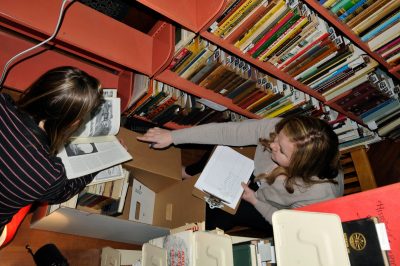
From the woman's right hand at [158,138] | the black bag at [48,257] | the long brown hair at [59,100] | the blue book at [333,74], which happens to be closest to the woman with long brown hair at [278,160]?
the woman's right hand at [158,138]

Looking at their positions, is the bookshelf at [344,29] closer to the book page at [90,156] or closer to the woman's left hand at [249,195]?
the woman's left hand at [249,195]

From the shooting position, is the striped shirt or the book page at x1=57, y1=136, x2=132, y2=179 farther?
the book page at x1=57, y1=136, x2=132, y2=179

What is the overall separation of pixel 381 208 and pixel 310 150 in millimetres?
423

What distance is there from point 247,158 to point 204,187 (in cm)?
32

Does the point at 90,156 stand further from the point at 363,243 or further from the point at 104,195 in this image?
the point at 363,243

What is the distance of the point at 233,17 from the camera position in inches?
44.9

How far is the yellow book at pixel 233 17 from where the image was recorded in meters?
1.10

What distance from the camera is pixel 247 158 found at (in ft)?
4.87

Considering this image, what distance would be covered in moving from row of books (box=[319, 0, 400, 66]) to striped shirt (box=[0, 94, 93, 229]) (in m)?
1.15

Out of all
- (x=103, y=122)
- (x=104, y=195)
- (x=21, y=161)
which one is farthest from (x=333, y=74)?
(x=21, y=161)

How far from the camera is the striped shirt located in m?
0.78

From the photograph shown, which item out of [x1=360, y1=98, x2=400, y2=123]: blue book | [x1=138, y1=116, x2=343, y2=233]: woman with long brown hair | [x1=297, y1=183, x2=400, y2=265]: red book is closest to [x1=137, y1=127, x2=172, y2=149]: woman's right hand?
[x1=138, y1=116, x2=343, y2=233]: woman with long brown hair

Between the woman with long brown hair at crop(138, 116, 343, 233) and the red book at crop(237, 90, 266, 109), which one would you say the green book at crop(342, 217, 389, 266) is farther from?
the red book at crop(237, 90, 266, 109)

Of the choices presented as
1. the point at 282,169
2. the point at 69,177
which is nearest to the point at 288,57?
the point at 282,169
